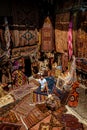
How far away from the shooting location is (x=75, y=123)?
7188 millimetres

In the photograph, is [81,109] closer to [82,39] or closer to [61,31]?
[82,39]

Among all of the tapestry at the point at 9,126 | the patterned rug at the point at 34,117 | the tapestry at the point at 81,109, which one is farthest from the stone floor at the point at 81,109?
the tapestry at the point at 9,126

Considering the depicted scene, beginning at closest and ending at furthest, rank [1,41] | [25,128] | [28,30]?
[25,128] → [1,41] → [28,30]

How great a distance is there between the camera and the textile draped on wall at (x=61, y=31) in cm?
1052

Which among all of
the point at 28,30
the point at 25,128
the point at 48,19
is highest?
the point at 48,19

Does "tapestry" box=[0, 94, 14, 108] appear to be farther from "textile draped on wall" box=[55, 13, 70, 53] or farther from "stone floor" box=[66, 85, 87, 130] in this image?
"textile draped on wall" box=[55, 13, 70, 53]

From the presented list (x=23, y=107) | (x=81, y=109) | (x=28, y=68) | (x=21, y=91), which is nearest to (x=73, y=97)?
(x=81, y=109)

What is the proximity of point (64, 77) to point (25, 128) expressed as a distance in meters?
4.47

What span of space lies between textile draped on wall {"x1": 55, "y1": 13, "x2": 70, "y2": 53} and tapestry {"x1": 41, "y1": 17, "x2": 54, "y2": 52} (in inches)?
16.0

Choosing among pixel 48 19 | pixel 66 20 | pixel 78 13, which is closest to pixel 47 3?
pixel 48 19

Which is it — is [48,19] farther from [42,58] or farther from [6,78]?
[6,78]

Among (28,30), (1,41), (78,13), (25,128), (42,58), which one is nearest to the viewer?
(25,128)

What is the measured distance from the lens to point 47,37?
1196 cm

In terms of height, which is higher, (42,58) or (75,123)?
(42,58)
